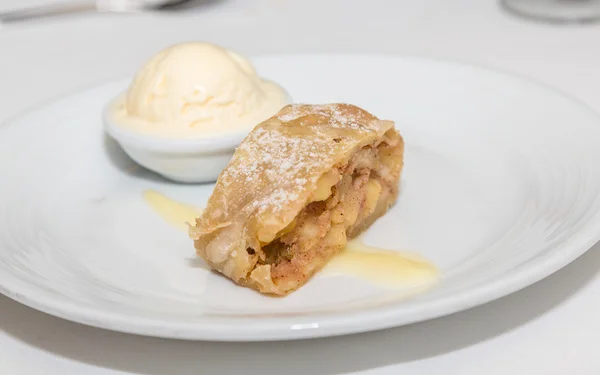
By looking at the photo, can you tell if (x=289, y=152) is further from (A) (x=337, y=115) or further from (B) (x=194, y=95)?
(B) (x=194, y=95)

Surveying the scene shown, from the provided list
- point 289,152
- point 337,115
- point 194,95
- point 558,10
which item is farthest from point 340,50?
point 289,152

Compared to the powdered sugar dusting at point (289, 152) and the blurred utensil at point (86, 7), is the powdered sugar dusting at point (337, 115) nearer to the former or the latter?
the powdered sugar dusting at point (289, 152)

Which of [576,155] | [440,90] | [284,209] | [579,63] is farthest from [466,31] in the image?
[284,209]

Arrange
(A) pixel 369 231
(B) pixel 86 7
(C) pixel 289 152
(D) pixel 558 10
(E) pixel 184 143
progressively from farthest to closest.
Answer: (B) pixel 86 7 < (D) pixel 558 10 < (E) pixel 184 143 < (A) pixel 369 231 < (C) pixel 289 152

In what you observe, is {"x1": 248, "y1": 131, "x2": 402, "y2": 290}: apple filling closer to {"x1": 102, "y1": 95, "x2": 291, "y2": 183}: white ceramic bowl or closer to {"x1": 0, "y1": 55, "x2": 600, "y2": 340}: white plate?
{"x1": 0, "y1": 55, "x2": 600, "y2": 340}: white plate

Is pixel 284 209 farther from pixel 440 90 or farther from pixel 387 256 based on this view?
pixel 440 90

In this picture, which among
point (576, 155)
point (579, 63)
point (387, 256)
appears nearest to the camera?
point (387, 256)
